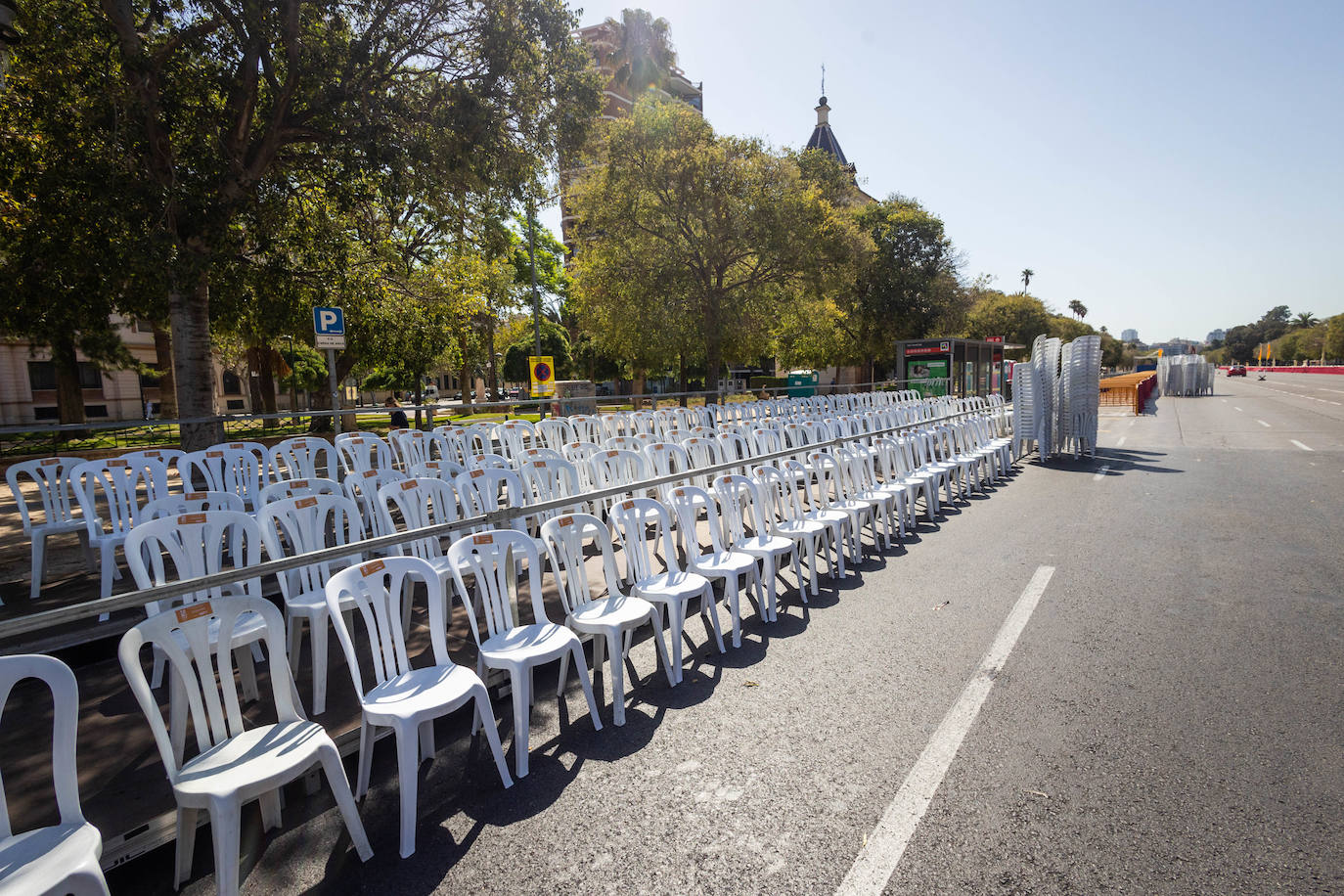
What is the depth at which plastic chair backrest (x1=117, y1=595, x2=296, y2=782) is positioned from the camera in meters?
2.42

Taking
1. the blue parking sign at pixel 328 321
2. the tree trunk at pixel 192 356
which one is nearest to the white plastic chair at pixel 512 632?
the blue parking sign at pixel 328 321

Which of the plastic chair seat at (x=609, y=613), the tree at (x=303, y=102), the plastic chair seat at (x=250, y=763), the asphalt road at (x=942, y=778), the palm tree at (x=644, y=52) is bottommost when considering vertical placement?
the asphalt road at (x=942, y=778)

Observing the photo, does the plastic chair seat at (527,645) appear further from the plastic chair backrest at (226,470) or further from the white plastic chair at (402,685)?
the plastic chair backrest at (226,470)

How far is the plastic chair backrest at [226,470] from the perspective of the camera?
22.7 ft

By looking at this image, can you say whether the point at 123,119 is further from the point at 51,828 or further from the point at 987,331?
the point at 987,331

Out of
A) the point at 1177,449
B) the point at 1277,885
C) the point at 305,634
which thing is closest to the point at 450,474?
the point at 305,634

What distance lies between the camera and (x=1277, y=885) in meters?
2.42

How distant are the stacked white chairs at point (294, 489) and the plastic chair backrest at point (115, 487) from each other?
1120mm

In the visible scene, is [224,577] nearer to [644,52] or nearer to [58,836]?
[58,836]

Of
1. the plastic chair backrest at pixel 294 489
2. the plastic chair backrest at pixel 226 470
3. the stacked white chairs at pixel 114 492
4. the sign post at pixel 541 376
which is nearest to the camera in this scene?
the plastic chair backrest at pixel 294 489

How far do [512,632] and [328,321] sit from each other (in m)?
8.71

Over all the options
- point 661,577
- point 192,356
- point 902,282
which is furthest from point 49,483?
point 902,282

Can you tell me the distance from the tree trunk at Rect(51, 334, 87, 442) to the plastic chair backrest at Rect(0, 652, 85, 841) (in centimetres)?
1736

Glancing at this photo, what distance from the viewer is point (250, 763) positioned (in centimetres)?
254
